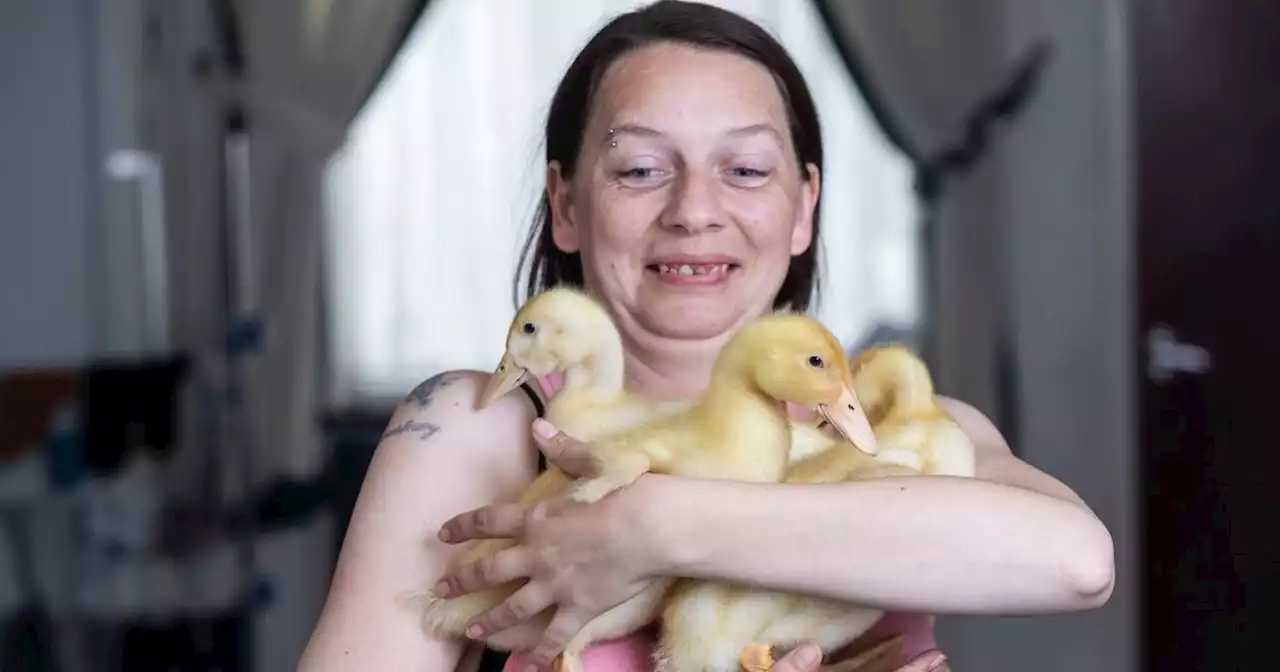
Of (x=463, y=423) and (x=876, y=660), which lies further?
(x=463, y=423)

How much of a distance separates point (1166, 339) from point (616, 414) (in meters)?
1.37

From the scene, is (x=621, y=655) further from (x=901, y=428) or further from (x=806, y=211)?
(x=806, y=211)

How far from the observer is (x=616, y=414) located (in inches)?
28.1

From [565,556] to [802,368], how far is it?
161 mm

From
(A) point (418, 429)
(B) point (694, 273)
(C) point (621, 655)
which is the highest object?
(B) point (694, 273)

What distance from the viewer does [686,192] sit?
2.60 ft

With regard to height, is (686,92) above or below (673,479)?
above

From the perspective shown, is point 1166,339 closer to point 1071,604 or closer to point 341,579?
point 1071,604

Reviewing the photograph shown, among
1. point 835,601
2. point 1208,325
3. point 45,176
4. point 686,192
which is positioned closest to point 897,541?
point 835,601

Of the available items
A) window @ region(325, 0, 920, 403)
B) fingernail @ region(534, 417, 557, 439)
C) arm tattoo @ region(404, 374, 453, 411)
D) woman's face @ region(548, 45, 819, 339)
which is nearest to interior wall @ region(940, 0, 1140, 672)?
window @ region(325, 0, 920, 403)

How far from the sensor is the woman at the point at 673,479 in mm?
634

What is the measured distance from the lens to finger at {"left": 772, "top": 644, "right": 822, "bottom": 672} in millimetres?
630

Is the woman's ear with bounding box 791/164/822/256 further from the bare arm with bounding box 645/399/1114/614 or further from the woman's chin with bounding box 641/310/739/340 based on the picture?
the bare arm with bounding box 645/399/1114/614

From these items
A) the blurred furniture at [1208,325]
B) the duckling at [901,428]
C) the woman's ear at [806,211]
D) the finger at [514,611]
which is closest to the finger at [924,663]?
the duckling at [901,428]
